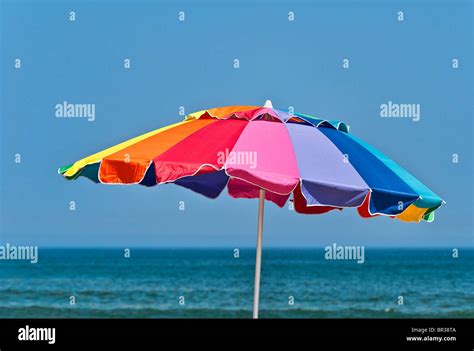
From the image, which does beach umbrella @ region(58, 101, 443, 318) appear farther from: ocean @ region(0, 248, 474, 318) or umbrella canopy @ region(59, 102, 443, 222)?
ocean @ region(0, 248, 474, 318)

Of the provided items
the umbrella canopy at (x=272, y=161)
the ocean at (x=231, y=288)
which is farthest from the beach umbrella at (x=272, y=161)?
the ocean at (x=231, y=288)

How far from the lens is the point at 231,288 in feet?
97.7

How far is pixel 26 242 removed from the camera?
4288 centimetres

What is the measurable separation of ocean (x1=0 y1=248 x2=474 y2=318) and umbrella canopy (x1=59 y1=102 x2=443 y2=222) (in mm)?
15911

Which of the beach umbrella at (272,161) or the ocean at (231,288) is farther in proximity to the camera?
the ocean at (231,288)

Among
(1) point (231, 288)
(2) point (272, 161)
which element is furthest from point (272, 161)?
(1) point (231, 288)

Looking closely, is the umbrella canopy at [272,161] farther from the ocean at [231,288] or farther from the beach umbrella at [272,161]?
the ocean at [231,288]

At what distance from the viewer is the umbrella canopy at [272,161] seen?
5.48 m

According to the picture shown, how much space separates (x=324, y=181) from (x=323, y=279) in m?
27.6

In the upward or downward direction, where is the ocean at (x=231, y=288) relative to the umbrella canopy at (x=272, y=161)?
downward

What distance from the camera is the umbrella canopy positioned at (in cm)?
548

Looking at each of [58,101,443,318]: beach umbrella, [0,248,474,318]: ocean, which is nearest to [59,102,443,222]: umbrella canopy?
[58,101,443,318]: beach umbrella

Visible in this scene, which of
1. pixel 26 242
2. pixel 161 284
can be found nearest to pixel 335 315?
pixel 161 284
